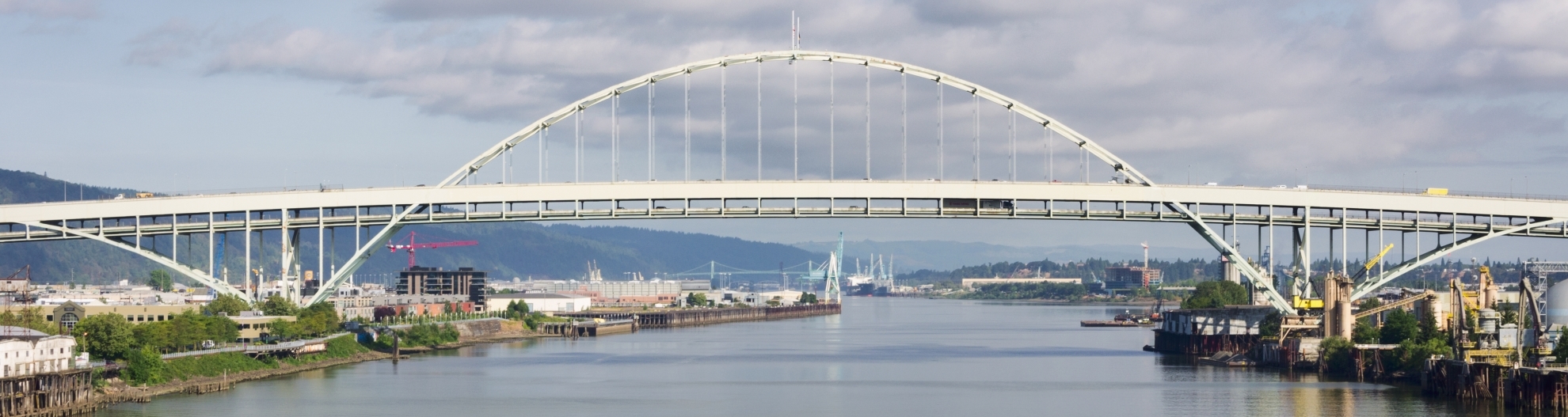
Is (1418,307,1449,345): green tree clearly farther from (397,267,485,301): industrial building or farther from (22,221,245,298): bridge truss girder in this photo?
(397,267,485,301): industrial building

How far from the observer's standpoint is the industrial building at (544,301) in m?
166

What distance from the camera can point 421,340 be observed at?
101688 mm

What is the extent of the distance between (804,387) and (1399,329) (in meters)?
26.1

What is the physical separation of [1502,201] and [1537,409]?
23173mm

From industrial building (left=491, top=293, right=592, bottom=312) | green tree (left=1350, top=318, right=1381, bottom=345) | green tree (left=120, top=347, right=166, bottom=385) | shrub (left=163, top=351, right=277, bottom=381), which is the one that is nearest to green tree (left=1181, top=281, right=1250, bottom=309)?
green tree (left=1350, top=318, right=1381, bottom=345)

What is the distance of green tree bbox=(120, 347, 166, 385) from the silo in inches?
2073

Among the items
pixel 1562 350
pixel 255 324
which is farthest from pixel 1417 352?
pixel 255 324

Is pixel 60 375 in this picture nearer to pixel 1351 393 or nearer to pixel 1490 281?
pixel 1351 393

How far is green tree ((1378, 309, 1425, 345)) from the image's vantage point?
7494 centimetres

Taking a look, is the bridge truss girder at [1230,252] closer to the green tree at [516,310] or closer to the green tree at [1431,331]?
the green tree at [1431,331]

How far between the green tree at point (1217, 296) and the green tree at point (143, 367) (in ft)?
250

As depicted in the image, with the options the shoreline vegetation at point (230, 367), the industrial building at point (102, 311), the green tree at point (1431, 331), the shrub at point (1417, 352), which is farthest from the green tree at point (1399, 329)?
the industrial building at point (102, 311)

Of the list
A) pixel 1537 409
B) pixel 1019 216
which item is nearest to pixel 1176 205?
pixel 1019 216

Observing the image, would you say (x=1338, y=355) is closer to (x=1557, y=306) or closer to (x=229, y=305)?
(x=1557, y=306)
